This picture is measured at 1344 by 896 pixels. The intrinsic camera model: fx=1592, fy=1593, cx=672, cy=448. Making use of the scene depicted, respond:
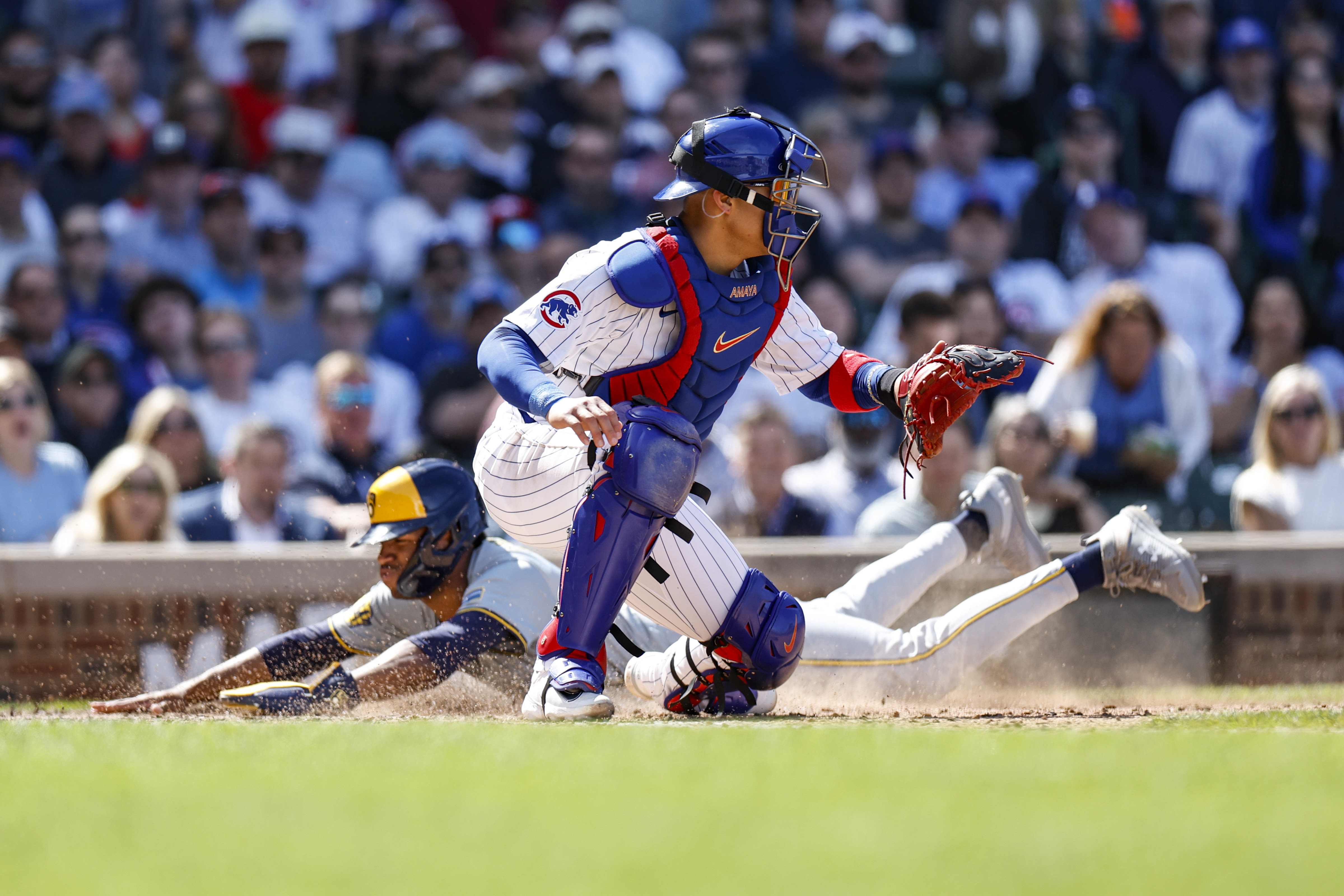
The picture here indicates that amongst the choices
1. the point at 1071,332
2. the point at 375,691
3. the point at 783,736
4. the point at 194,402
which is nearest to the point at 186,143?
the point at 194,402

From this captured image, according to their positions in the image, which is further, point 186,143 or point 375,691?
point 186,143

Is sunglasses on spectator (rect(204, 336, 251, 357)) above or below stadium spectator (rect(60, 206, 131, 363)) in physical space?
below

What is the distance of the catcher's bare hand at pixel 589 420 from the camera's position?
3756 millimetres

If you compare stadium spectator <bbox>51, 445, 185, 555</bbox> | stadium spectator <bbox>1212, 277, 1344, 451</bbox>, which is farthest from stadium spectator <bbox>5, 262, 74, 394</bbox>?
stadium spectator <bbox>1212, 277, 1344, 451</bbox>

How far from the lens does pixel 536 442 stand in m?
4.41

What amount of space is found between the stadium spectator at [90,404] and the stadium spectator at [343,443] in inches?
38.4

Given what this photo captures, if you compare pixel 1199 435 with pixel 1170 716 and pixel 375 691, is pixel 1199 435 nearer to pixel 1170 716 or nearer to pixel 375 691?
pixel 1170 716

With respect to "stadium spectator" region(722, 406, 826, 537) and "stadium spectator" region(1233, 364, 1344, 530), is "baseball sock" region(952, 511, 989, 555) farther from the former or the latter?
"stadium spectator" region(1233, 364, 1344, 530)

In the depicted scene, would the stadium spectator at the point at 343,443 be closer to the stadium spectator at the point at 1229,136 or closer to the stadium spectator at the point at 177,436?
the stadium spectator at the point at 177,436

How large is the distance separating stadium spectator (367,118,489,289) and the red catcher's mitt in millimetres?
4697

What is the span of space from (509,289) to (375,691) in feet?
14.0

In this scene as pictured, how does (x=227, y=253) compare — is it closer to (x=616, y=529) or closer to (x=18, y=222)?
(x=18, y=222)

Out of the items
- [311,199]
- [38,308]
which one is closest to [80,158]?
[311,199]

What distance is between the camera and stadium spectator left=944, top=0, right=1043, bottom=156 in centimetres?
1004
